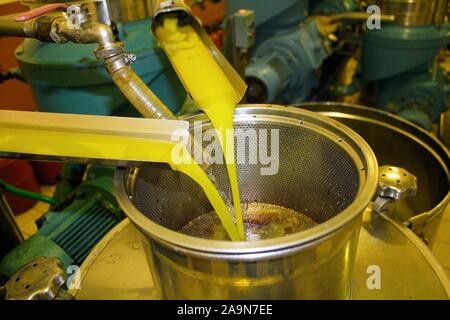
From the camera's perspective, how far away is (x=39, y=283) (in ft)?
2.14

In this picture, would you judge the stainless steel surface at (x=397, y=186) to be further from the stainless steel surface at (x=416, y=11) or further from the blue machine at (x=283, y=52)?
the stainless steel surface at (x=416, y=11)

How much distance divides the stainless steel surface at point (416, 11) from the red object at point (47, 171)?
2.13 meters

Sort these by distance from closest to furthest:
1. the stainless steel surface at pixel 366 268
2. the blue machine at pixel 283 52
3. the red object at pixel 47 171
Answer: the stainless steel surface at pixel 366 268 → the blue machine at pixel 283 52 → the red object at pixel 47 171

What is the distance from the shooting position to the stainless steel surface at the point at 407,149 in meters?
1.57

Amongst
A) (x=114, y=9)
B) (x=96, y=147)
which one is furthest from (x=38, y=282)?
(x=114, y=9)

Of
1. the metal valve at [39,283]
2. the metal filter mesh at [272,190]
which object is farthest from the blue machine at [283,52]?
the metal valve at [39,283]

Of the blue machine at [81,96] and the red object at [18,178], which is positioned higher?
the blue machine at [81,96]

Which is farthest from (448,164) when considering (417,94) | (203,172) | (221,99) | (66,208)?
(66,208)

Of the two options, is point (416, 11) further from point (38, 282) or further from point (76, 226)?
point (38, 282)

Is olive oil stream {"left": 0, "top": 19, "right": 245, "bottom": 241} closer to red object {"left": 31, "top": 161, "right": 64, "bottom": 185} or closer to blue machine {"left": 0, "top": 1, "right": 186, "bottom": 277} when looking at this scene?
blue machine {"left": 0, "top": 1, "right": 186, "bottom": 277}

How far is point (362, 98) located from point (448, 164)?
123 centimetres

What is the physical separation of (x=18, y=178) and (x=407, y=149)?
2.01 meters

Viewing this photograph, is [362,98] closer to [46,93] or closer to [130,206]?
[46,93]

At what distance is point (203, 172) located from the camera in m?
0.75
